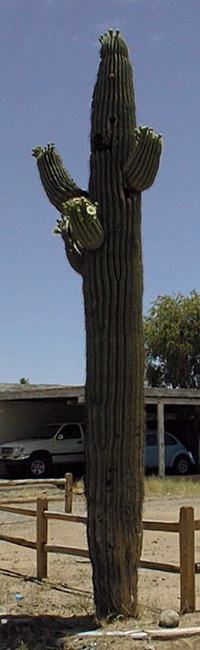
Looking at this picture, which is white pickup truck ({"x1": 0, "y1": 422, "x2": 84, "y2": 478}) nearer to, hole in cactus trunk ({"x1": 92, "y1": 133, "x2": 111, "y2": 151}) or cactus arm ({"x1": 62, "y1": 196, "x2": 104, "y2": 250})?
hole in cactus trunk ({"x1": 92, "y1": 133, "x2": 111, "y2": 151})

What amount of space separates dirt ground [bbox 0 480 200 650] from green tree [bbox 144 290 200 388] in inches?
1043

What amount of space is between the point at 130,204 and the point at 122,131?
2.11 ft

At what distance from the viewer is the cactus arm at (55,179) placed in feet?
25.5

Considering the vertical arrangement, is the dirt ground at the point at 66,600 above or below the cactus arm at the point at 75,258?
below

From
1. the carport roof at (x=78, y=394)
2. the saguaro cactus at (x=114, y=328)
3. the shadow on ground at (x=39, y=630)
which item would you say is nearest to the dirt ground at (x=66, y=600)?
the shadow on ground at (x=39, y=630)

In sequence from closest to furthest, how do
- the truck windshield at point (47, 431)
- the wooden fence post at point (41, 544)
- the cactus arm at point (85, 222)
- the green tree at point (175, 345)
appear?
the cactus arm at point (85, 222)
the wooden fence post at point (41, 544)
the truck windshield at point (47, 431)
the green tree at point (175, 345)

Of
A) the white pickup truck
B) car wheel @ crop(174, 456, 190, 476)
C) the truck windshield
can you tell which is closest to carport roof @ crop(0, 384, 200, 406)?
the white pickup truck

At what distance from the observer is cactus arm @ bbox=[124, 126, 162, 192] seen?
729cm

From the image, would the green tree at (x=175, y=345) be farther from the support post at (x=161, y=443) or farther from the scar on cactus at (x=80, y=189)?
the scar on cactus at (x=80, y=189)

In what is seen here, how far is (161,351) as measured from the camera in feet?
136

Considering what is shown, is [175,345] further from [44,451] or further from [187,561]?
[187,561]

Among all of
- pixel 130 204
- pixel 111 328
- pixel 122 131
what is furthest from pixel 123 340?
pixel 122 131

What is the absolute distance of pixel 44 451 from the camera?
25.4m

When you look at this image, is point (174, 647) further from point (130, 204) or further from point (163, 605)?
point (130, 204)
